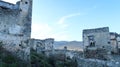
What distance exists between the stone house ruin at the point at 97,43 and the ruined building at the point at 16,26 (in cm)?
681

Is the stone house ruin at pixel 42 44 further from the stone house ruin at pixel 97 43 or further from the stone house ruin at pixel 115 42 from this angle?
the stone house ruin at pixel 115 42

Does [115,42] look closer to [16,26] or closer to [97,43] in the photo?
[97,43]

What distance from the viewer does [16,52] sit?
16969 millimetres

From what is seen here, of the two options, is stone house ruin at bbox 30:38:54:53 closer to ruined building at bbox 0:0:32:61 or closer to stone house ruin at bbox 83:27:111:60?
stone house ruin at bbox 83:27:111:60

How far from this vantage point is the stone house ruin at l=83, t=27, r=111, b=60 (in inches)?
779

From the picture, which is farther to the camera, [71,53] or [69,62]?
[71,53]

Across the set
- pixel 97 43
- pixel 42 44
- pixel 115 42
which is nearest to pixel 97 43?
pixel 97 43

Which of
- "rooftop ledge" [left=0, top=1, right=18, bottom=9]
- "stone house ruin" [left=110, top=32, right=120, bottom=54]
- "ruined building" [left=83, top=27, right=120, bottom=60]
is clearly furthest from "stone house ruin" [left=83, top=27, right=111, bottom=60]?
"rooftop ledge" [left=0, top=1, right=18, bottom=9]

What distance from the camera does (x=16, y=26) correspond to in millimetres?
17328

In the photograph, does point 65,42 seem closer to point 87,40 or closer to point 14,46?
point 87,40

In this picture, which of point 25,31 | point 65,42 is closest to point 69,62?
point 25,31

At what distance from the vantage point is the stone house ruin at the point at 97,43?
19781 mm

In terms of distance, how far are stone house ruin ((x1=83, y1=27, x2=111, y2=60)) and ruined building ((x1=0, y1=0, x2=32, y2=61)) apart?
22.4 feet

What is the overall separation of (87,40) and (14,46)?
833 cm
